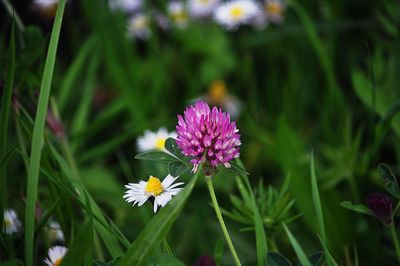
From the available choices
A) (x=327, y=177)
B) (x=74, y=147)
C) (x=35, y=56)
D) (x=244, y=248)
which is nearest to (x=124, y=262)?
(x=35, y=56)

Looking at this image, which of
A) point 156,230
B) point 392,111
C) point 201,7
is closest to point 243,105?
point 201,7

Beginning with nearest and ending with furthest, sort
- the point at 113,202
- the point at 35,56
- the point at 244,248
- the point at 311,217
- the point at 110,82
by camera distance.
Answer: the point at 35,56 → the point at 311,217 → the point at 244,248 → the point at 113,202 → the point at 110,82

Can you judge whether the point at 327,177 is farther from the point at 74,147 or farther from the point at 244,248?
the point at 74,147

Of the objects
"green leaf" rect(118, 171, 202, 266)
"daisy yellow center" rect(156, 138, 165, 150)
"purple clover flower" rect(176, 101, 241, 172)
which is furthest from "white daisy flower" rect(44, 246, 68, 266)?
"daisy yellow center" rect(156, 138, 165, 150)

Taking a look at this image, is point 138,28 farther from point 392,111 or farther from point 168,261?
point 168,261

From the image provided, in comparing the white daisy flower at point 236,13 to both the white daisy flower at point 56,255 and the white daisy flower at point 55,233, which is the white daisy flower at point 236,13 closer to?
the white daisy flower at point 55,233

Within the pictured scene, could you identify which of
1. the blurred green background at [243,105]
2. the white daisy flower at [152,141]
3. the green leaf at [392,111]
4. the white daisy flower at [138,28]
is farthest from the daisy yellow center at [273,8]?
the green leaf at [392,111]
